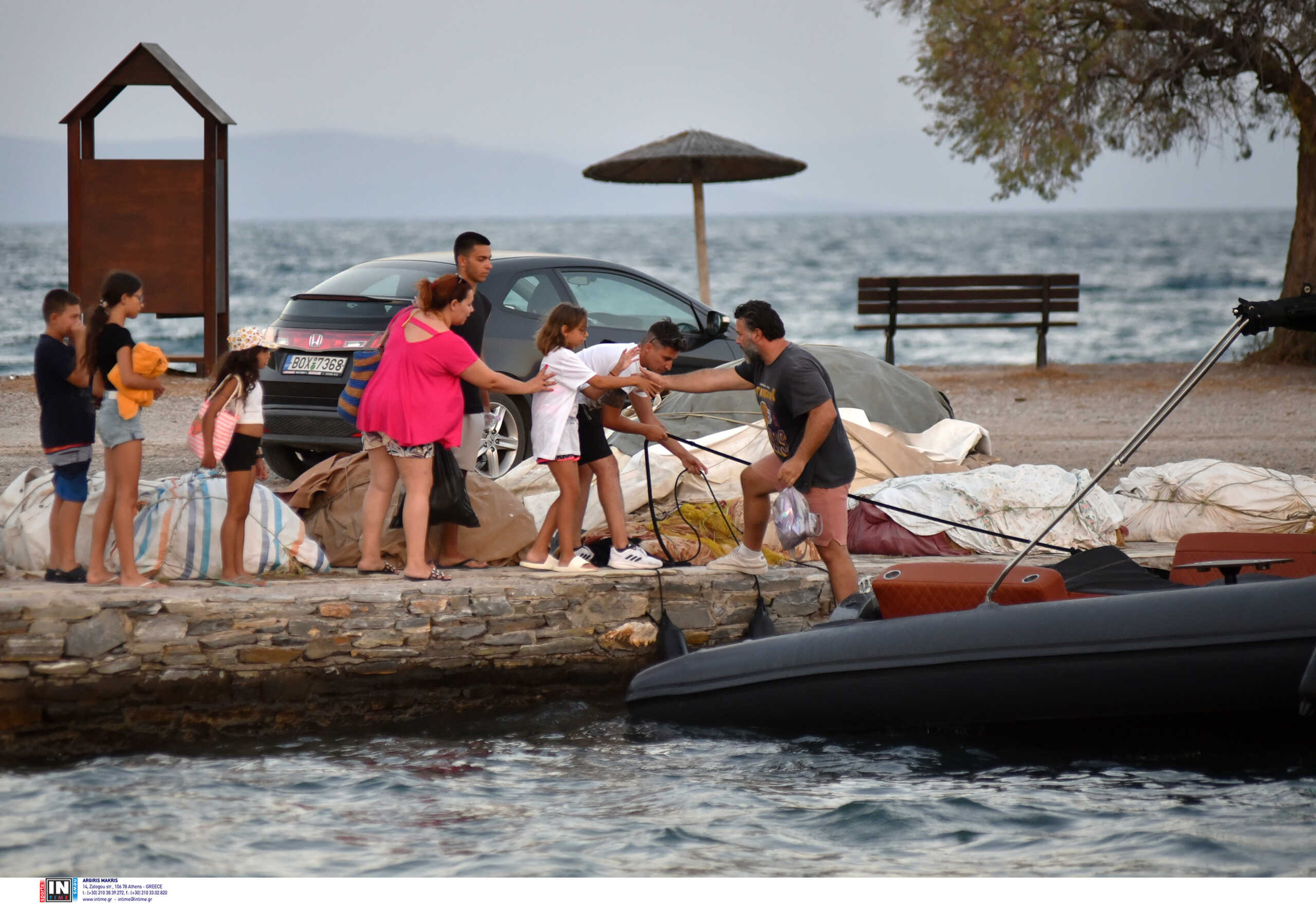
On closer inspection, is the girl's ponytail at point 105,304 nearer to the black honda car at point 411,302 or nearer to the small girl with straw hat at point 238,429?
the small girl with straw hat at point 238,429

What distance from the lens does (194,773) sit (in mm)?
5484

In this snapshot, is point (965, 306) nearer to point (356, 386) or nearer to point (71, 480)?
point (356, 386)

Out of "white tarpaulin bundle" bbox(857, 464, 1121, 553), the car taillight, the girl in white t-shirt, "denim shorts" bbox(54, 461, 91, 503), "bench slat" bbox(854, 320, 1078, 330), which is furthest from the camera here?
"bench slat" bbox(854, 320, 1078, 330)

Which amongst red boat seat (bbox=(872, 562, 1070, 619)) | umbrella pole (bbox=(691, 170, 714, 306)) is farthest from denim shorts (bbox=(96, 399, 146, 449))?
umbrella pole (bbox=(691, 170, 714, 306))

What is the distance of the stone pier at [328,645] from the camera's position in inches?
231

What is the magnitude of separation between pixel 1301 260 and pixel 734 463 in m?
11.5

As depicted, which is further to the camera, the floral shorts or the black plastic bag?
the black plastic bag

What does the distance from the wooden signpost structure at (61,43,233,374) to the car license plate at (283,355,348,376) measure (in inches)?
211

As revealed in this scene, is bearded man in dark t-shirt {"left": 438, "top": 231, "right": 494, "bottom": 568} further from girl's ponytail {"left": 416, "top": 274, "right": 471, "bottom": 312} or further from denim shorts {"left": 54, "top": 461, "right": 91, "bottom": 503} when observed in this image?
denim shorts {"left": 54, "top": 461, "right": 91, "bottom": 503}

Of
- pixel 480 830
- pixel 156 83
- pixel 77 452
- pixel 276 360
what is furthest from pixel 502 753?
pixel 156 83

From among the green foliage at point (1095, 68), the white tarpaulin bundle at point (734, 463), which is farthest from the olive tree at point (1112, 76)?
the white tarpaulin bundle at point (734, 463)

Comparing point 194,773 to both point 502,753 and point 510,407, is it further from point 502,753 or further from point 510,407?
point 510,407

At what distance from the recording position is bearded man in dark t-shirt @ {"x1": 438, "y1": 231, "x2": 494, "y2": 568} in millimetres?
6797

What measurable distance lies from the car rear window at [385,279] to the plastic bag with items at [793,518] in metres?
3.31
